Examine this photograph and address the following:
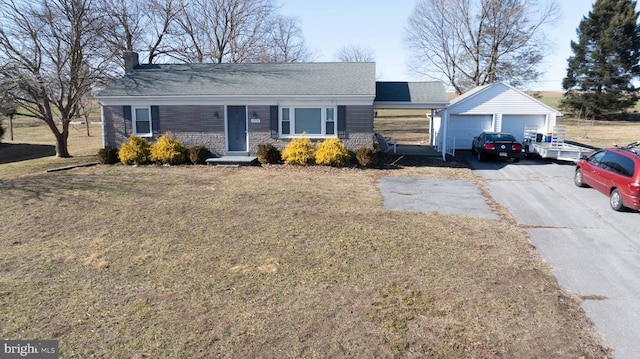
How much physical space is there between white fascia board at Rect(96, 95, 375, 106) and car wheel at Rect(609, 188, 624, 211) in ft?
30.0

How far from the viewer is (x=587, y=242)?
8.64m

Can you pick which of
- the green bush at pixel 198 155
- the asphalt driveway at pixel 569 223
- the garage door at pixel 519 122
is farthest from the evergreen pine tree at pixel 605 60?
the green bush at pixel 198 155

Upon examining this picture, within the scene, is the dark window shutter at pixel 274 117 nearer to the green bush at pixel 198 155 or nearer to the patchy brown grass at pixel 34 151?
the green bush at pixel 198 155

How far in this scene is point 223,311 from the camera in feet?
18.3

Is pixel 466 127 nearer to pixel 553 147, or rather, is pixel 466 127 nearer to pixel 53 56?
pixel 553 147

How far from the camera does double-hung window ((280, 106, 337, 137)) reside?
18234 millimetres

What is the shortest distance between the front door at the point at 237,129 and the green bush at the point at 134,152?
3486mm

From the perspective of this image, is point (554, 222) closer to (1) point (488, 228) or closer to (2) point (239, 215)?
(1) point (488, 228)

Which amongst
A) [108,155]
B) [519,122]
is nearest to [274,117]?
[108,155]

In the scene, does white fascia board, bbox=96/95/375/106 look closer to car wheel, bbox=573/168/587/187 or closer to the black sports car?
the black sports car

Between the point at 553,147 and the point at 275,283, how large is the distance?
16.8m

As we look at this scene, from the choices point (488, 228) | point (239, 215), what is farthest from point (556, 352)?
point (239, 215)

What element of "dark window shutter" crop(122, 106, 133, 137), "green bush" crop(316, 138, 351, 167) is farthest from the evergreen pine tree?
"dark window shutter" crop(122, 106, 133, 137)

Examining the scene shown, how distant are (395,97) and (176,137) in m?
10.0
